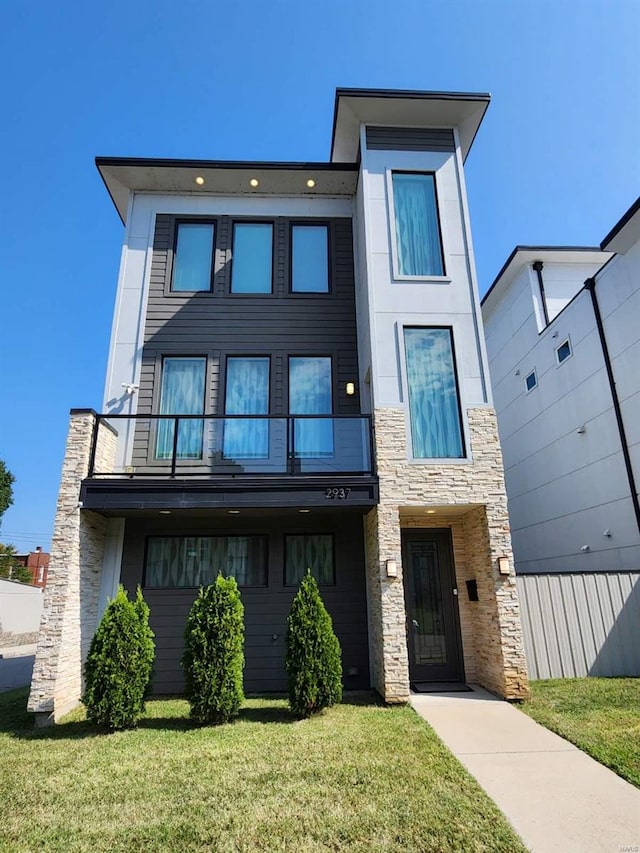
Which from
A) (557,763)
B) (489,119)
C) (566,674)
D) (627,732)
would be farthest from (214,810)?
(489,119)

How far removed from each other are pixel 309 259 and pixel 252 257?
1.20 m

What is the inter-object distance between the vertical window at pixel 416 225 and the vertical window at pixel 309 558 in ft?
16.4

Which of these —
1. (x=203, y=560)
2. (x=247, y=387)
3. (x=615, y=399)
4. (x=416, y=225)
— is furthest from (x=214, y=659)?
(x=615, y=399)

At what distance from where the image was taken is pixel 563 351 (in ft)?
36.6

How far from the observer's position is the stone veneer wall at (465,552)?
650 centimetres

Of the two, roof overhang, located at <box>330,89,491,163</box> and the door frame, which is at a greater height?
roof overhang, located at <box>330,89,491,163</box>

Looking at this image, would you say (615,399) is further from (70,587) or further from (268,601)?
(70,587)

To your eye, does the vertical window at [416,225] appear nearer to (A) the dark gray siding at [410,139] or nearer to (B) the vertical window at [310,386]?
(A) the dark gray siding at [410,139]

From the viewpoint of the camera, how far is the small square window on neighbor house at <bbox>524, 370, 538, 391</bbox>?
40.4 feet

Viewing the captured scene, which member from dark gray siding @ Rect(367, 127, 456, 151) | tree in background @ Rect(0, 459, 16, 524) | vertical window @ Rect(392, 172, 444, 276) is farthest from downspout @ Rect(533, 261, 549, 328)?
tree in background @ Rect(0, 459, 16, 524)

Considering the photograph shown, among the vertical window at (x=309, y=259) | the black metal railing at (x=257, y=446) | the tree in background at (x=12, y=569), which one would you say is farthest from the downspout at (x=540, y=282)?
the tree in background at (x=12, y=569)

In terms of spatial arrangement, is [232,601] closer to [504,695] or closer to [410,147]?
[504,695]

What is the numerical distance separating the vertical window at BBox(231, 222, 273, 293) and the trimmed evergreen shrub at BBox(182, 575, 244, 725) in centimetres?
615

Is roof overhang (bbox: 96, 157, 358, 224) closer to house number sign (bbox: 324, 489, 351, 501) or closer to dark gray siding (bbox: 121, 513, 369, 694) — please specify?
house number sign (bbox: 324, 489, 351, 501)
